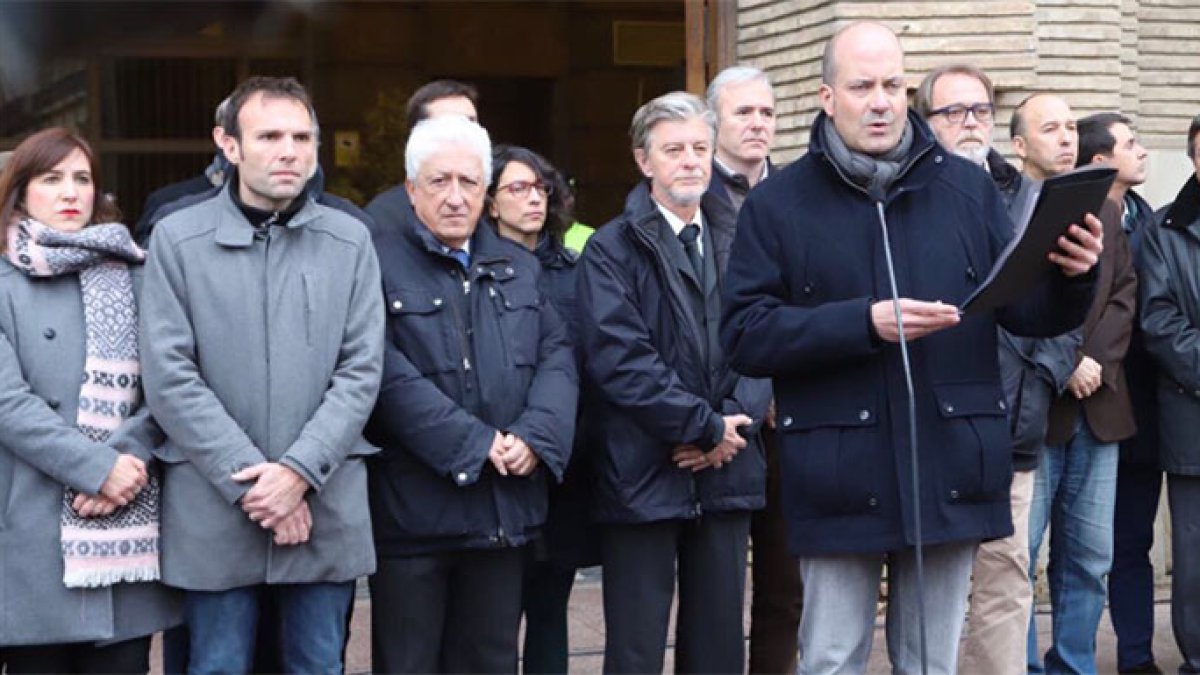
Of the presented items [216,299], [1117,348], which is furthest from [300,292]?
[1117,348]

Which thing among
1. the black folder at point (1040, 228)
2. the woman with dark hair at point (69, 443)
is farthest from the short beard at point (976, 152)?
the woman with dark hair at point (69, 443)

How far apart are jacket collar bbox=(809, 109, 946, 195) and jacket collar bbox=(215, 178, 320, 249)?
1524mm

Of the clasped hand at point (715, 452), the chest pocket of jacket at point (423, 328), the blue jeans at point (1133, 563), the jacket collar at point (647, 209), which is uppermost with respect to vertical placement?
Answer: the jacket collar at point (647, 209)

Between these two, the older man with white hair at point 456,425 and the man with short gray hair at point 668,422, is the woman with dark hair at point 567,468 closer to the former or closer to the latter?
the man with short gray hair at point 668,422

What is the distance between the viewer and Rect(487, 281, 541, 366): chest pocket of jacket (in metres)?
5.69

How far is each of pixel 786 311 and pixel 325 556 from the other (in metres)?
1.53

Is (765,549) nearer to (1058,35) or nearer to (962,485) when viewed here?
(962,485)

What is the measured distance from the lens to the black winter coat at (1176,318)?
6992 mm

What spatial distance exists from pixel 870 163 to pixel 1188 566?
3.07m

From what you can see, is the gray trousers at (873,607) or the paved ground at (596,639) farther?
the paved ground at (596,639)

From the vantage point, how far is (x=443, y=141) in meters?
5.75

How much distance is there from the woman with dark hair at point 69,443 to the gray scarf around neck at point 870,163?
2105 millimetres

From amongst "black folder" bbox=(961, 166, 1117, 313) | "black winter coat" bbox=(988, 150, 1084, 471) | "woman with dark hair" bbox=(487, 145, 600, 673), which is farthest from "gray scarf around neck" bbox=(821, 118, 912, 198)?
"black winter coat" bbox=(988, 150, 1084, 471)

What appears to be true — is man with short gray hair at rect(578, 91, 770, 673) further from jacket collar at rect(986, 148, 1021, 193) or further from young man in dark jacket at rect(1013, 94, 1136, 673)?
young man in dark jacket at rect(1013, 94, 1136, 673)
